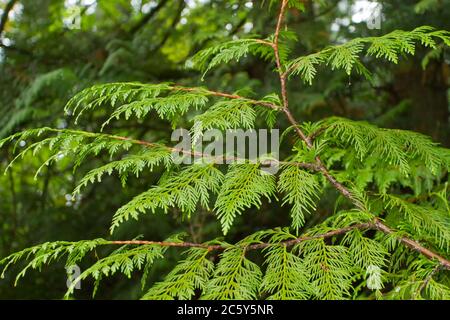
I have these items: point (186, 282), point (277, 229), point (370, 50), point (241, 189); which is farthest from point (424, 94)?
point (186, 282)

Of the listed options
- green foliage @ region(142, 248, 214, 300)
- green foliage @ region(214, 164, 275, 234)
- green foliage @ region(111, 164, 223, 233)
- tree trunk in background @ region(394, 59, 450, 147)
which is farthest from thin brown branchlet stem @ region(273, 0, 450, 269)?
tree trunk in background @ region(394, 59, 450, 147)

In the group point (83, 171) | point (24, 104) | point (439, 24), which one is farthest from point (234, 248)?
point (83, 171)

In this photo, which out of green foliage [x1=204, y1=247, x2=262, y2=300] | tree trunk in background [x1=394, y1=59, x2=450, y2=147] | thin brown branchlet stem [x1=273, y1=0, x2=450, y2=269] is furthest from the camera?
tree trunk in background [x1=394, y1=59, x2=450, y2=147]

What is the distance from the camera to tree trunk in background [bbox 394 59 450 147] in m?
4.02

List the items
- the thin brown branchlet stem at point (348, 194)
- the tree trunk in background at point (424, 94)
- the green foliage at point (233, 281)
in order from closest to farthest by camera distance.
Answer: the green foliage at point (233, 281) → the thin brown branchlet stem at point (348, 194) → the tree trunk in background at point (424, 94)

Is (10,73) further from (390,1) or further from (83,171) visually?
(390,1)

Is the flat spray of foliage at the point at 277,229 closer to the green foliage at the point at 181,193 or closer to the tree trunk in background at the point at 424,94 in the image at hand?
the green foliage at the point at 181,193

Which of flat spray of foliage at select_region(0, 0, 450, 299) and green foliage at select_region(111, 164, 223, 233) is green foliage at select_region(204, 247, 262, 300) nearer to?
flat spray of foliage at select_region(0, 0, 450, 299)

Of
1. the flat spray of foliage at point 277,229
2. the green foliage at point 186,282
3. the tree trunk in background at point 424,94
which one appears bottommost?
the green foliage at point 186,282

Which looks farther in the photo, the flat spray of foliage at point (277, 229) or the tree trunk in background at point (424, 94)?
the tree trunk in background at point (424, 94)

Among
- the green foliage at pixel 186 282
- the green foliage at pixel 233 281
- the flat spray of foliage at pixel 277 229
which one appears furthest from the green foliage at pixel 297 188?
the green foliage at pixel 186 282

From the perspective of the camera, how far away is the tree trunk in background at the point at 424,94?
402cm

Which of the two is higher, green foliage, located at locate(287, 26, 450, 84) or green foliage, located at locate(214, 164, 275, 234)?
green foliage, located at locate(287, 26, 450, 84)

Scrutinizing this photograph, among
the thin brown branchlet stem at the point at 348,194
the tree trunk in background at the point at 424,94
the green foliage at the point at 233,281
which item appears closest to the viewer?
the green foliage at the point at 233,281
